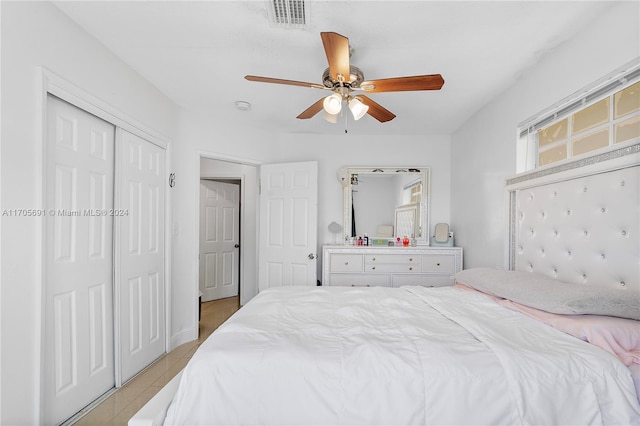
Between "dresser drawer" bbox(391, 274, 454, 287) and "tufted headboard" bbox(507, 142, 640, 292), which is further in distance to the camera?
"dresser drawer" bbox(391, 274, 454, 287)

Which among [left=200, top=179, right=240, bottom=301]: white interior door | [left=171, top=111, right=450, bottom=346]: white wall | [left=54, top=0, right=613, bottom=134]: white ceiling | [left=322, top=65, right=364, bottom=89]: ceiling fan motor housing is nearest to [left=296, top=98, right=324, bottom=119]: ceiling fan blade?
[left=322, top=65, right=364, bottom=89]: ceiling fan motor housing

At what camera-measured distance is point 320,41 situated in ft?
5.89

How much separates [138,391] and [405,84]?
110 inches

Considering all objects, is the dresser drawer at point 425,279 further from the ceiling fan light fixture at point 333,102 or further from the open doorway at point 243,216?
the ceiling fan light fixture at point 333,102

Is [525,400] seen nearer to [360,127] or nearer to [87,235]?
[87,235]

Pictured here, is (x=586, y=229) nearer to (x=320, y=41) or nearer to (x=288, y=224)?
(x=320, y=41)

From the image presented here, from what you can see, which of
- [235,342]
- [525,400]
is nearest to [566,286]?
[525,400]

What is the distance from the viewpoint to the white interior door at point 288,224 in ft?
11.0

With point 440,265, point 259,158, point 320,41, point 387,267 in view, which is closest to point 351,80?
point 320,41

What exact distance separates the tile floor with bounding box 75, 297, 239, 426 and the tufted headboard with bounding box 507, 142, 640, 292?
284cm

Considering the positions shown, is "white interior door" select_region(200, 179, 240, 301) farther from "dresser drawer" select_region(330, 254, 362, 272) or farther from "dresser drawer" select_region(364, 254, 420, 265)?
"dresser drawer" select_region(364, 254, 420, 265)

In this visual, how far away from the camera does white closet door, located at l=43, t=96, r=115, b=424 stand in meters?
1.60

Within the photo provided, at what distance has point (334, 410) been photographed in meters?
1.04

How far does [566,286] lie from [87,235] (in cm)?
281
